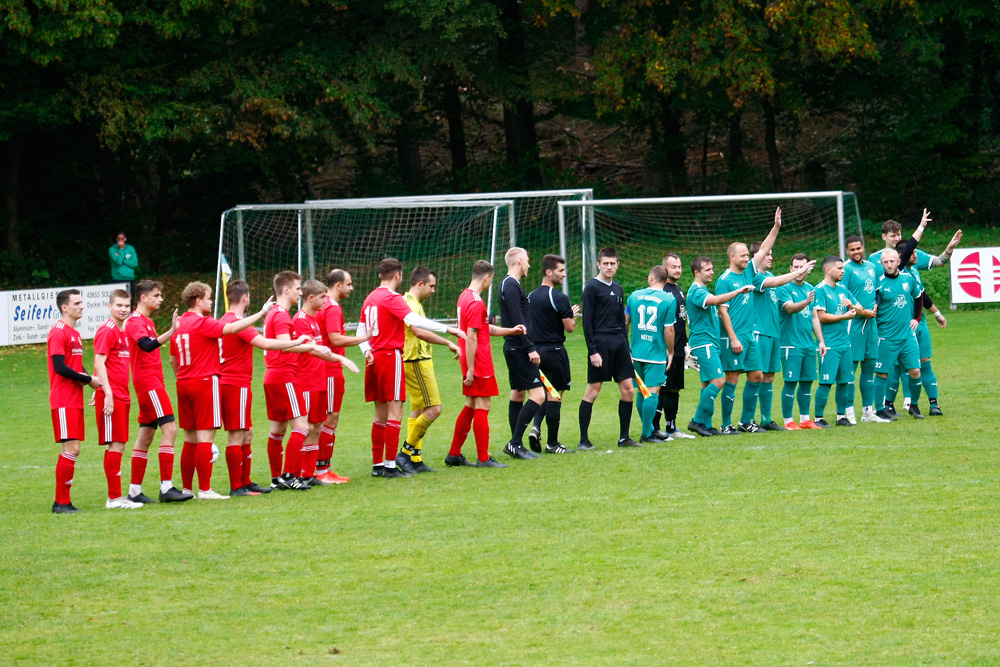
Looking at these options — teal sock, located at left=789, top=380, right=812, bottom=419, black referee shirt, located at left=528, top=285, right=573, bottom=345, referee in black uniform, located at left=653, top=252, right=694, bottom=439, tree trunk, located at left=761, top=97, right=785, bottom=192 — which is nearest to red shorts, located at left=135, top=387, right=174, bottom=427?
black referee shirt, located at left=528, top=285, right=573, bottom=345

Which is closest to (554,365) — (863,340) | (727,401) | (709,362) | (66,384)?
(709,362)

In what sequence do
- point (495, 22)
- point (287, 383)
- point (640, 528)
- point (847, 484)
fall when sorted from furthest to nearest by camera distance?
point (495, 22), point (287, 383), point (847, 484), point (640, 528)

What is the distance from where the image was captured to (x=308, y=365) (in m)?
10.2

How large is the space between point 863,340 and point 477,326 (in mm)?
4686

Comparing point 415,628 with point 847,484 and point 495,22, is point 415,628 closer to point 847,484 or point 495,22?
point 847,484

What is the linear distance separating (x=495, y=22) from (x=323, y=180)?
452 inches

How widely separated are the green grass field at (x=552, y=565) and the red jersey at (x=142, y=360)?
3.32 ft

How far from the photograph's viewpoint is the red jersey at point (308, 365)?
1011cm

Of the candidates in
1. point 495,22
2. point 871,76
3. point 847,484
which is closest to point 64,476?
point 847,484

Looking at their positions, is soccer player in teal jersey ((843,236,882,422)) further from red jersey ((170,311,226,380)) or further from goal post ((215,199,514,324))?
goal post ((215,199,514,324))

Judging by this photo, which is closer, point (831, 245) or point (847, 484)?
point (847, 484)

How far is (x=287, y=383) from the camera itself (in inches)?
391

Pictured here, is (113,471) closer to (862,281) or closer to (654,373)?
(654,373)

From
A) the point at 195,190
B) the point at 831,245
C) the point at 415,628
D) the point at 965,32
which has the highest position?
the point at 965,32
